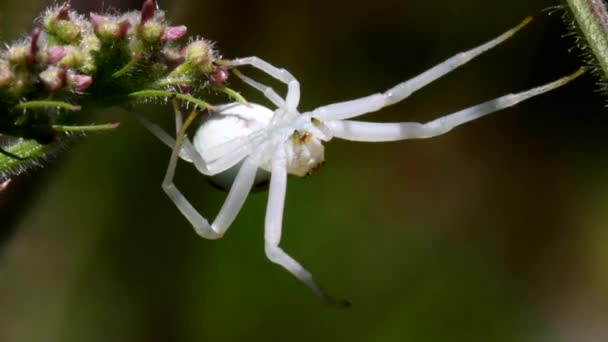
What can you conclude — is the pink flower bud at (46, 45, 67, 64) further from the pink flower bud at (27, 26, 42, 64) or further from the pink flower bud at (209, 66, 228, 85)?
the pink flower bud at (209, 66, 228, 85)

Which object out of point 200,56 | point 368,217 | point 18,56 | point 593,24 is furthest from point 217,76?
point 368,217

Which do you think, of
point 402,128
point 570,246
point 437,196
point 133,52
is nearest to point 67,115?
point 133,52

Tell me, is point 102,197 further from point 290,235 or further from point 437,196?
point 437,196

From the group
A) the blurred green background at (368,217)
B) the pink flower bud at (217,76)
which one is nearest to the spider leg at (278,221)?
the pink flower bud at (217,76)

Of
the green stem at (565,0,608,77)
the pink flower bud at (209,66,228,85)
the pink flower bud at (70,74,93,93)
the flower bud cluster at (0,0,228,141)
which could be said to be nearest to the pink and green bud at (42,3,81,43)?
the flower bud cluster at (0,0,228,141)

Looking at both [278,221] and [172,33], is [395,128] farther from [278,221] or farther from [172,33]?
[172,33]

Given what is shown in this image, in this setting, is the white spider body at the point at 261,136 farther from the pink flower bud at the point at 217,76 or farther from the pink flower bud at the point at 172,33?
the pink flower bud at the point at 172,33
